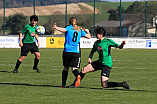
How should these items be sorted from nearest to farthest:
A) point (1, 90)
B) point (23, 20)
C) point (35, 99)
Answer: point (35, 99), point (1, 90), point (23, 20)

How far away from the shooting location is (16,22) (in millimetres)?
64500

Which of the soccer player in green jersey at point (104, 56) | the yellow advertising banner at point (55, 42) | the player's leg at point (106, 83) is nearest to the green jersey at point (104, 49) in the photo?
the soccer player in green jersey at point (104, 56)

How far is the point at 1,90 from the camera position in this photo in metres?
10.6

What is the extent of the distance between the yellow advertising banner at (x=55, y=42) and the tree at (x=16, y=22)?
1767 cm

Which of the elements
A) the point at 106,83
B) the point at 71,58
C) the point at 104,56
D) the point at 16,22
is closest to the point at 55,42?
the point at 16,22

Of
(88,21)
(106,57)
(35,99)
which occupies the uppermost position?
(88,21)

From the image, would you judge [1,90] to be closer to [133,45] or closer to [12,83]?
[12,83]

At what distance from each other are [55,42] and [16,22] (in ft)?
85.8

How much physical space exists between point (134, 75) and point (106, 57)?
441 centimetres

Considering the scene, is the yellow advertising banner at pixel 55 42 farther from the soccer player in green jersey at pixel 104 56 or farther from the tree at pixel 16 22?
the soccer player in green jersey at pixel 104 56

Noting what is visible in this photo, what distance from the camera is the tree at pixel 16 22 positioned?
57.9 meters

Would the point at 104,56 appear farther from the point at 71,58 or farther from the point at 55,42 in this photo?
the point at 55,42

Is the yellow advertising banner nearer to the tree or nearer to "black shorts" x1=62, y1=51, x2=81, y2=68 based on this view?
the tree

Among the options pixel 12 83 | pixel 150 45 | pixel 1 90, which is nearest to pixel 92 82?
pixel 12 83
